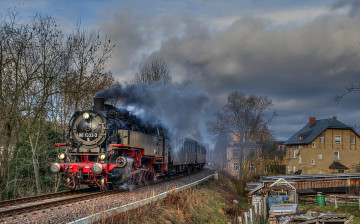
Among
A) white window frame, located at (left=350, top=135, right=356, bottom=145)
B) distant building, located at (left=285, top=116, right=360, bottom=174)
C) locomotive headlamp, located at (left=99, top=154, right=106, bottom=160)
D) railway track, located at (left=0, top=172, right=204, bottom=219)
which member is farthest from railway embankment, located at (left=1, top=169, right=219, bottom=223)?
white window frame, located at (left=350, top=135, right=356, bottom=145)

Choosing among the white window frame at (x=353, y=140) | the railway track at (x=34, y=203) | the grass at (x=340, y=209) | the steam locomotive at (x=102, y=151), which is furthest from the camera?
the white window frame at (x=353, y=140)

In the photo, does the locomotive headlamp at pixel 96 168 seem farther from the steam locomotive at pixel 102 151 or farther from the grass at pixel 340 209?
the grass at pixel 340 209

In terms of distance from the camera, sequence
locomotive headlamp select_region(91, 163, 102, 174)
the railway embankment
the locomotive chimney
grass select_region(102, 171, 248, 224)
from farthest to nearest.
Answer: the locomotive chimney, locomotive headlamp select_region(91, 163, 102, 174), grass select_region(102, 171, 248, 224), the railway embankment

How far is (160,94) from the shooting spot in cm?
2278

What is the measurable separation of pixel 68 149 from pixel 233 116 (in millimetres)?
35948

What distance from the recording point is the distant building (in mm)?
54794

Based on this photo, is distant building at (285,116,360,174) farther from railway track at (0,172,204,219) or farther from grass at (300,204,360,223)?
railway track at (0,172,204,219)

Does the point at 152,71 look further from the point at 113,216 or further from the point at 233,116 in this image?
the point at 113,216

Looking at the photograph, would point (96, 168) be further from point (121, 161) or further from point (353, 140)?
point (353, 140)

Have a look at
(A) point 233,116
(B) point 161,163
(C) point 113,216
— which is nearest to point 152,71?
A: (A) point 233,116

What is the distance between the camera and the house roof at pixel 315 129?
2192 inches

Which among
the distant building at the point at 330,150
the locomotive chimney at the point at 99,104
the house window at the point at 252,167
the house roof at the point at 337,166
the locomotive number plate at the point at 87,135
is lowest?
the house window at the point at 252,167

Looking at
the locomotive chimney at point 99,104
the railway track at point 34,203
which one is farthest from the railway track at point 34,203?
the locomotive chimney at point 99,104

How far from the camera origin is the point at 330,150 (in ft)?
182
